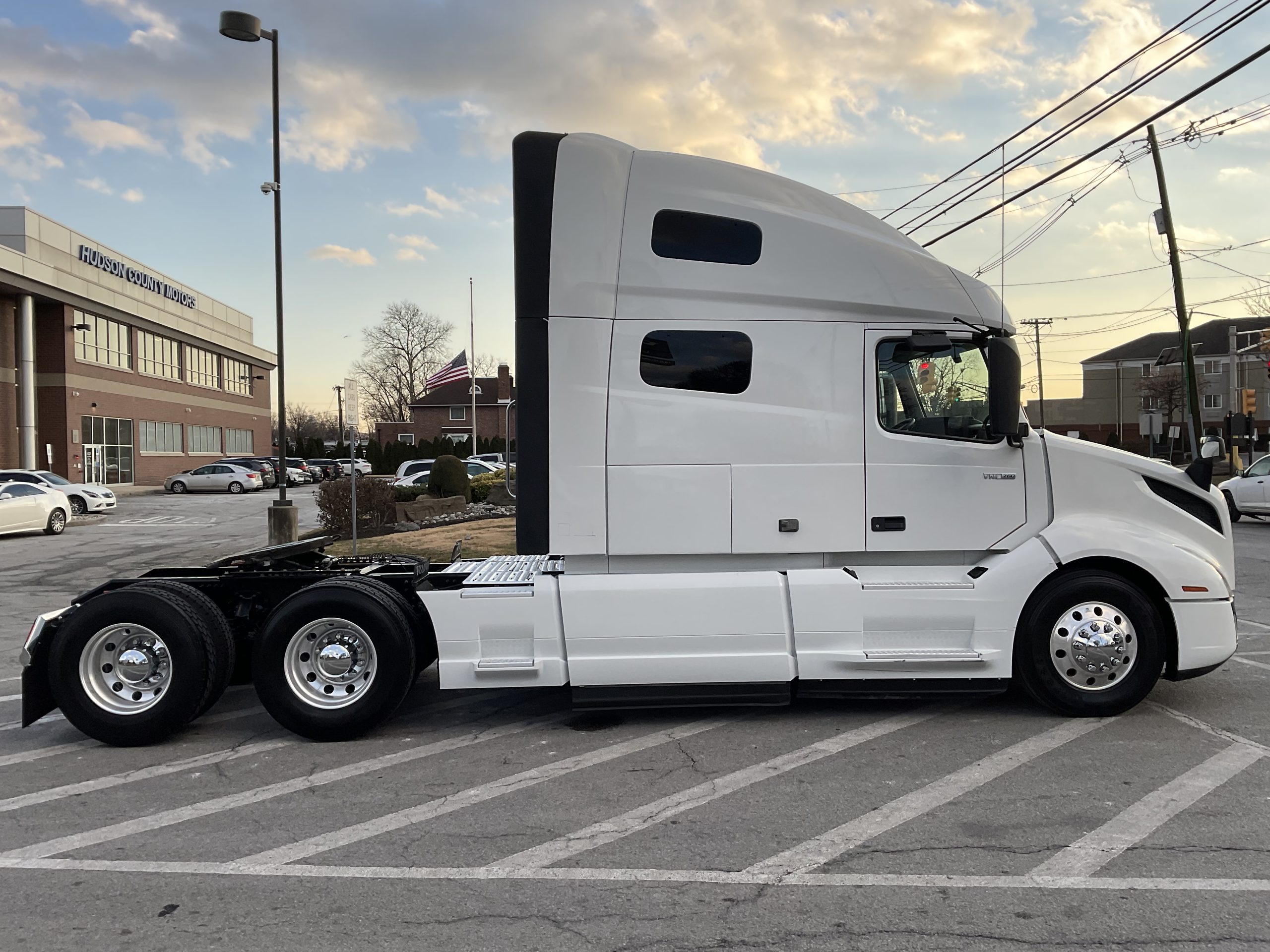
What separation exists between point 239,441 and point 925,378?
64.5 meters

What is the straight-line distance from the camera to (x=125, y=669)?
5781 millimetres

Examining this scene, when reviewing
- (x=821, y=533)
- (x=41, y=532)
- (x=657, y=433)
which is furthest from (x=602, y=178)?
(x=41, y=532)

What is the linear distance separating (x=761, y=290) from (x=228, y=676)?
4.32 metres

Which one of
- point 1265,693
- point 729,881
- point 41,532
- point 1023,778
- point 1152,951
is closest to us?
point 1152,951

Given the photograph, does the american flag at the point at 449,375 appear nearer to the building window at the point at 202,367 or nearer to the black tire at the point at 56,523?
the black tire at the point at 56,523

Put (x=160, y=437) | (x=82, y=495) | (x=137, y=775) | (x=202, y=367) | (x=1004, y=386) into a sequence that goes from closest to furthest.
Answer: (x=137, y=775) → (x=1004, y=386) → (x=82, y=495) → (x=160, y=437) → (x=202, y=367)

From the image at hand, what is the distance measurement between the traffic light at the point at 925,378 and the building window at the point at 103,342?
147 feet

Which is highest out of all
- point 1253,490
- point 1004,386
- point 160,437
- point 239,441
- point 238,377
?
point 238,377

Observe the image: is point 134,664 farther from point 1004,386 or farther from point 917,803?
point 1004,386

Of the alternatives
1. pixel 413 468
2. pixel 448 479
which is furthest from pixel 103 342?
pixel 448 479

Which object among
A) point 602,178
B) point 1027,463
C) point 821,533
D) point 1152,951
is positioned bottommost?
point 1152,951

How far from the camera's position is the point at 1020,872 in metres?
3.76

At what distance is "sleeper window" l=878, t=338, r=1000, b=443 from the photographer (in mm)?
5914

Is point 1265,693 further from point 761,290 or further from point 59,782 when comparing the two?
point 59,782
